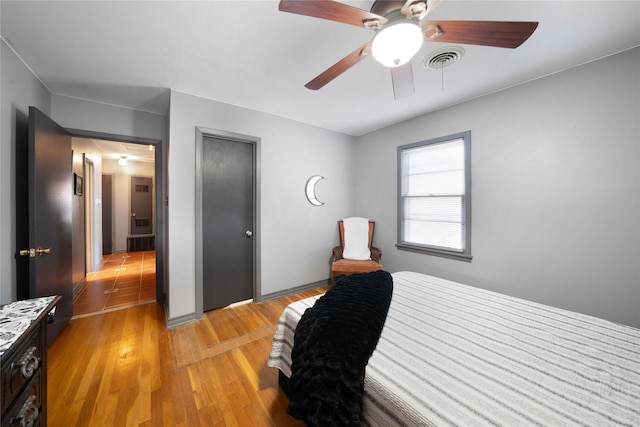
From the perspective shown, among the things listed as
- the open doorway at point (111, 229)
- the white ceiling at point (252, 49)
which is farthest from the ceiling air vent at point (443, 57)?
the open doorway at point (111, 229)

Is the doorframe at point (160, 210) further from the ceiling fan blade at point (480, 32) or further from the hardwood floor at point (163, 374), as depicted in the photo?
the ceiling fan blade at point (480, 32)

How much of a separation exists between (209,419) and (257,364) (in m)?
0.52

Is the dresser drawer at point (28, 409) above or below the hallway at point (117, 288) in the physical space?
above

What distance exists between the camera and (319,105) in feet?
9.55

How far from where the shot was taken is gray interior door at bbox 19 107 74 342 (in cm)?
183

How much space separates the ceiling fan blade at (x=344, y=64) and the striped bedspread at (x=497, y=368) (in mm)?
1618

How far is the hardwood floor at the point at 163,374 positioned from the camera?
4.76ft

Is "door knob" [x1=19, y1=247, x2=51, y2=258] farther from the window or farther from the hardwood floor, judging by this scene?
the window

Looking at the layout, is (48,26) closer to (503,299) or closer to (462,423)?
(462,423)

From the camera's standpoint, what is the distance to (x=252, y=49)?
1834 mm

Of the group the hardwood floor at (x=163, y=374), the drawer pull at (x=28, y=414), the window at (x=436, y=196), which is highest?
the window at (x=436, y=196)

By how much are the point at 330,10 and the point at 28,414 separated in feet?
7.52

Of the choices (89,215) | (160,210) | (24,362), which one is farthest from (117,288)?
(24,362)

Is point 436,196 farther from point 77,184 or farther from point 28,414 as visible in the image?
point 77,184
